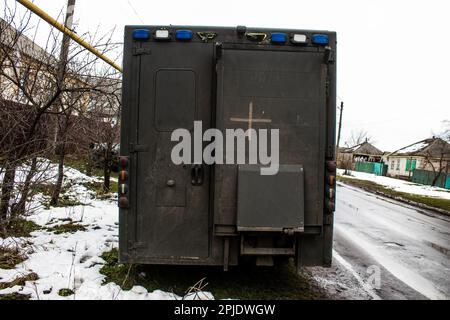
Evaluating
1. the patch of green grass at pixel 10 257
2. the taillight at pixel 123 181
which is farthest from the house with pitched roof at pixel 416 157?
the patch of green grass at pixel 10 257

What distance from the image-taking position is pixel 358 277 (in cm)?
559

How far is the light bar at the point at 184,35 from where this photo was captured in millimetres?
4281

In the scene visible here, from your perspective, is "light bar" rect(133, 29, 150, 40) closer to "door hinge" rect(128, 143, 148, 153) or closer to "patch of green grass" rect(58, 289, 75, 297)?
"door hinge" rect(128, 143, 148, 153)

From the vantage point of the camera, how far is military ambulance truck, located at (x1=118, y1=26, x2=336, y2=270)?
4117 millimetres

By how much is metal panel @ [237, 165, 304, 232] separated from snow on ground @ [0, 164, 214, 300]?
3.50 feet

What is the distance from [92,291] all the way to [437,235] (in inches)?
355

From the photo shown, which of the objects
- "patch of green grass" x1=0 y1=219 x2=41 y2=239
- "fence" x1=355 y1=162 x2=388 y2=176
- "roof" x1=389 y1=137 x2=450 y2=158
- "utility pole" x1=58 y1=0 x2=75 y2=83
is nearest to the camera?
"patch of green grass" x1=0 y1=219 x2=41 y2=239

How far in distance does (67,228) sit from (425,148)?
6226 centimetres

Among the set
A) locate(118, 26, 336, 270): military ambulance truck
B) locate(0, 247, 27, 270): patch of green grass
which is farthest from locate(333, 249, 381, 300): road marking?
locate(0, 247, 27, 270): patch of green grass

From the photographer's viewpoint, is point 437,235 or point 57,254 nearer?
point 57,254

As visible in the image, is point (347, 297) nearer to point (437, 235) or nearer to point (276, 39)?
point (276, 39)

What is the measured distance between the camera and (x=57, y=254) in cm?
537

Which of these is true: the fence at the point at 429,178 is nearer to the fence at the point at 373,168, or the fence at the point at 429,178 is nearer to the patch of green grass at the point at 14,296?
the fence at the point at 373,168
